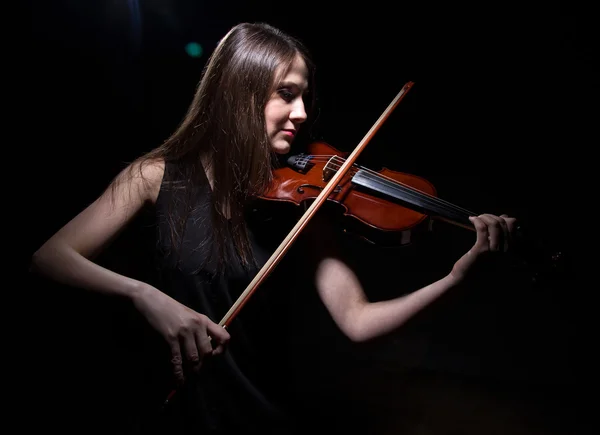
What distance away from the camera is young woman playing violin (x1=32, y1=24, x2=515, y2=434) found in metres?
0.98

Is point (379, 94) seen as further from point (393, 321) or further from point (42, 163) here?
point (42, 163)

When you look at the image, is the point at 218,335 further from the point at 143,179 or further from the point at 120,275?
the point at 143,179

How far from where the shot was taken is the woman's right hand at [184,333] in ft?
2.70

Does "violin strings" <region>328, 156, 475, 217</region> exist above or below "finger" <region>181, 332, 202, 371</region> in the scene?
above

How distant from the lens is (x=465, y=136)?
143cm

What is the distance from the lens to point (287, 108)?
3.44 ft

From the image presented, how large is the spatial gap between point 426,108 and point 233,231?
2.63 ft

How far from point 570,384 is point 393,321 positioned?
954 millimetres

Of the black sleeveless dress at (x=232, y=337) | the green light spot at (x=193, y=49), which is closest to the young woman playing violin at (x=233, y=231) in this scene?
the black sleeveless dress at (x=232, y=337)

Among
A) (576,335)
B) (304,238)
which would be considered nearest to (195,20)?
(304,238)

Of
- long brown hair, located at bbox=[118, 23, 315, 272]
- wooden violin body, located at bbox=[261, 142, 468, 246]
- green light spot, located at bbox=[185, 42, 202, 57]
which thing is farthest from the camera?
green light spot, located at bbox=[185, 42, 202, 57]

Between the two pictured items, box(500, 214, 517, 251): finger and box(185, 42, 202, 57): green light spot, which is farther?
box(185, 42, 202, 57): green light spot

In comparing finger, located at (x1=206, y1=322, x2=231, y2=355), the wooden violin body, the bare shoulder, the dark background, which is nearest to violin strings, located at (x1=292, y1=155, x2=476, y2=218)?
the wooden violin body

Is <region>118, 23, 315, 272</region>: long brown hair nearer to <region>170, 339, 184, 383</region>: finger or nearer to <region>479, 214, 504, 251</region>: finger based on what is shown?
<region>170, 339, 184, 383</region>: finger
